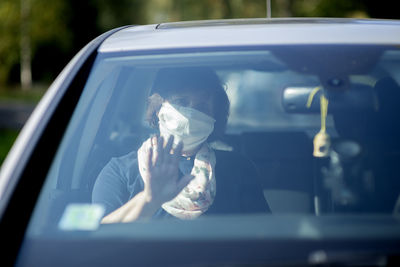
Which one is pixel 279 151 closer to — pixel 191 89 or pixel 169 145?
pixel 191 89

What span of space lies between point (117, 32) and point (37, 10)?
31.0 m

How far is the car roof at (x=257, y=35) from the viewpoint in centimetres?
231

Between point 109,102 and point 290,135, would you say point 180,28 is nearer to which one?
point 109,102

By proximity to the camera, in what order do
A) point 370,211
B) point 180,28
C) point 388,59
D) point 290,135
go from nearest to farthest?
point 370,211 < point 388,59 < point 180,28 < point 290,135

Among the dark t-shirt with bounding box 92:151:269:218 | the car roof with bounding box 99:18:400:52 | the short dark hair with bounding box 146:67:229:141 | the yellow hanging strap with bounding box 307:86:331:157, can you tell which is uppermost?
the car roof with bounding box 99:18:400:52

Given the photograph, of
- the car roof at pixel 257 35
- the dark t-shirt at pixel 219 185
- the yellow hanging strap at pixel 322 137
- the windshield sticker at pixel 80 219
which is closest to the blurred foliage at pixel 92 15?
the yellow hanging strap at pixel 322 137

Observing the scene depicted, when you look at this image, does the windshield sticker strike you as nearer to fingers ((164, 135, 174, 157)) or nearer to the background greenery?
fingers ((164, 135, 174, 157))

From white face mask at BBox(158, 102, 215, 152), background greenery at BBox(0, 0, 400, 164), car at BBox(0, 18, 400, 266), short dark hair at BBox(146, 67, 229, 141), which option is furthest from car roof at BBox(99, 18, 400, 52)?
background greenery at BBox(0, 0, 400, 164)

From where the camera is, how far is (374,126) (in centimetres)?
241

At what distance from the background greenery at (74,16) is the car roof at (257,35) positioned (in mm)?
9635

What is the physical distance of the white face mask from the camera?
8.86 feet

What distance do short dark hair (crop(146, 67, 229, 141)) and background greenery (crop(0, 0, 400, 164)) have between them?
922 cm

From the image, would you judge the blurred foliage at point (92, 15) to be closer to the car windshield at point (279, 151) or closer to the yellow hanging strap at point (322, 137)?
the yellow hanging strap at point (322, 137)

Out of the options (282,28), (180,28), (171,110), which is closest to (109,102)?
(171,110)
